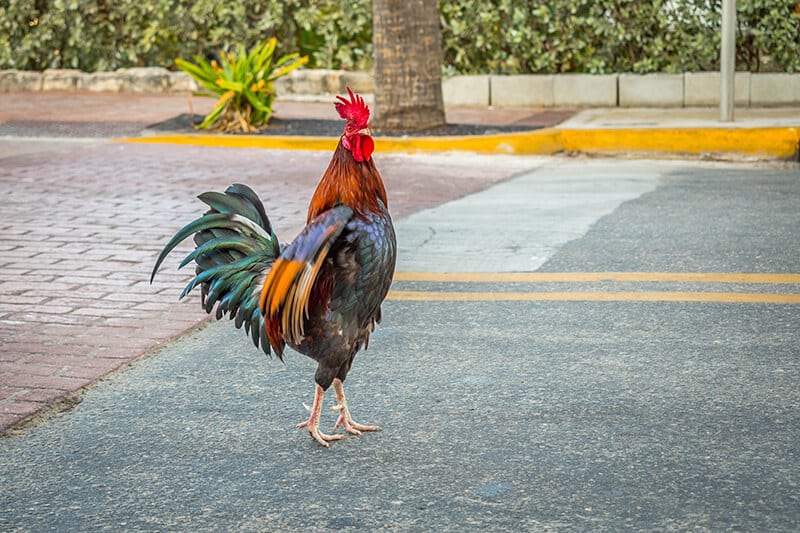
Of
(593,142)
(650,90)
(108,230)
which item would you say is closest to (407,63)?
(593,142)

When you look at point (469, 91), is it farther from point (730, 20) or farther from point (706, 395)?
point (706, 395)

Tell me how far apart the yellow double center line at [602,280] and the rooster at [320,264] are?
84.5 inches

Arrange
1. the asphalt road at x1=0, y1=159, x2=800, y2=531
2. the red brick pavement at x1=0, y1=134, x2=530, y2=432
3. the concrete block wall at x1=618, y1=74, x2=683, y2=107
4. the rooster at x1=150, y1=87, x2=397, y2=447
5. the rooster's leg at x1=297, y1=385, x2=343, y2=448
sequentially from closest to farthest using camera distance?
the asphalt road at x1=0, y1=159, x2=800, y2=531 → the rooster at x1=150, y1=87, x2=397, y2=447 → the rooster's leg at x1=297, y1=385, x2=343, y2=448 → the red brick pavement at x1=0, y1=134, x2=530, y2=432 → the concrete block wall at x1=618, y1=74, x2=683, y2=107

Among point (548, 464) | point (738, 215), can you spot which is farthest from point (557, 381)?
point (738, 215)

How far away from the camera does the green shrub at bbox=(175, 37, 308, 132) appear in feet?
43.2

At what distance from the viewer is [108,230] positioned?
8.30 m

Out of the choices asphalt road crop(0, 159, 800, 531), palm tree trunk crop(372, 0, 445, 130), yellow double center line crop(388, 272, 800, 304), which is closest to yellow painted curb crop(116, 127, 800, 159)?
palm tree trunk crop(372, 0, 445, 130)

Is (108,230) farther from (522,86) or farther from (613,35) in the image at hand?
(613,35)

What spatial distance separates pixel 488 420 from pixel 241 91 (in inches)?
361

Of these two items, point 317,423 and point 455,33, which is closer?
point 317,423

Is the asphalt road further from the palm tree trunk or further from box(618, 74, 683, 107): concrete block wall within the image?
box(618, 74, 683, 107): concrete block wall

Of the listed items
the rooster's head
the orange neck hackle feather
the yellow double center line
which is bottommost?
the yellow double center line

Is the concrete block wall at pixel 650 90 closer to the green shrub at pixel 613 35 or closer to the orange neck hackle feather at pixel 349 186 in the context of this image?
Result: the green shrub at pixel 613 35

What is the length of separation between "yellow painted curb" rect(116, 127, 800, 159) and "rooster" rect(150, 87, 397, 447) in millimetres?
7640
